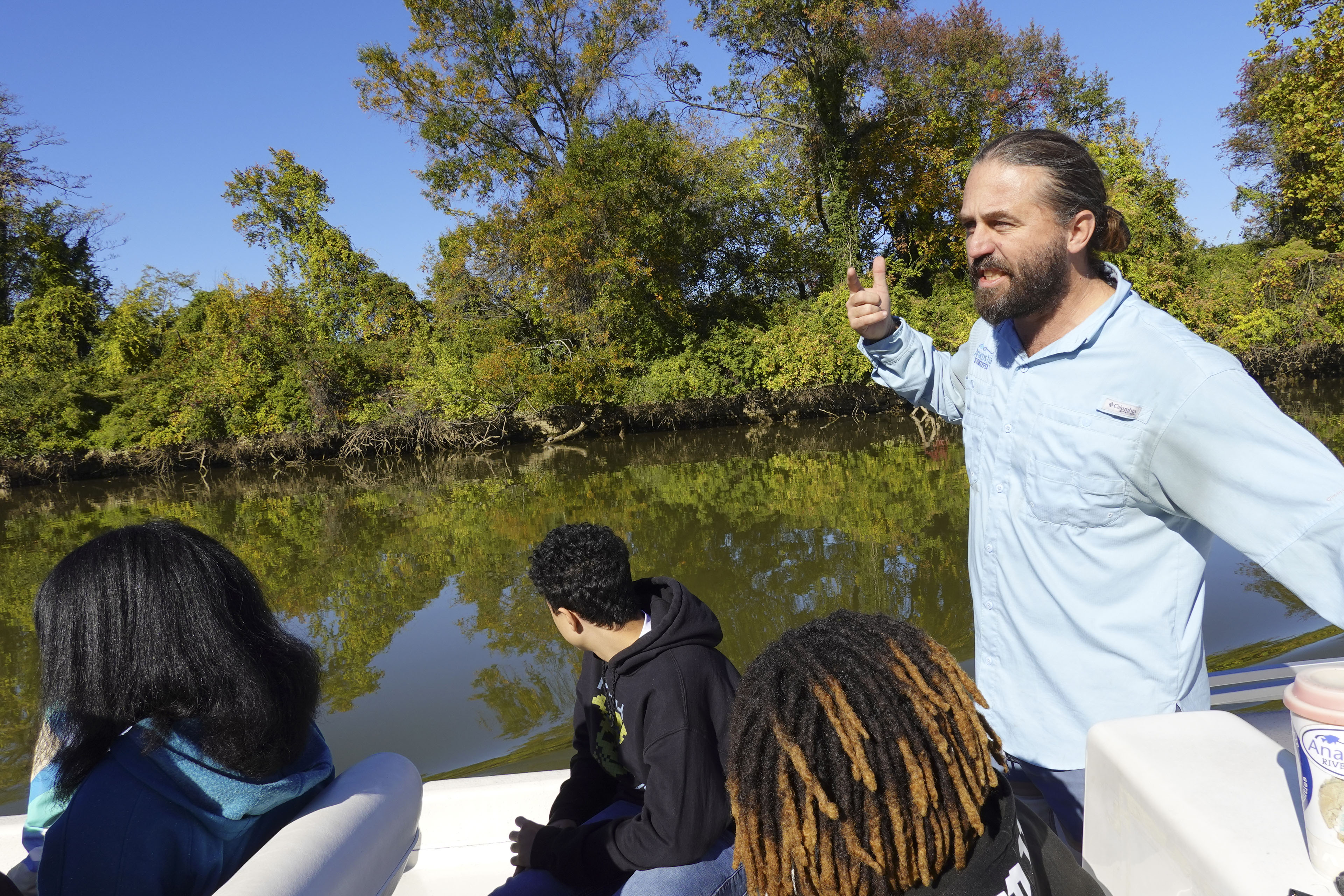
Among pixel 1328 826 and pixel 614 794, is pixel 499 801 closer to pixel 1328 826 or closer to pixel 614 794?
pixel 614 794

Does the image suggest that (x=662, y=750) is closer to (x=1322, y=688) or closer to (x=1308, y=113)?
(x=1322, y=688)

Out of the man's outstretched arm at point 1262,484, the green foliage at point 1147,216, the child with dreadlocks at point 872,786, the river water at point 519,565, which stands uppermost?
the green foliage at point 1147,216

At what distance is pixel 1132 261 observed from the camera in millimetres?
16219

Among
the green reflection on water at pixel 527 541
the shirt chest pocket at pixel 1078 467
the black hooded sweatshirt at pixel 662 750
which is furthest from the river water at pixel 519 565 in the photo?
the shirt chest pocket at pixel 1078 467

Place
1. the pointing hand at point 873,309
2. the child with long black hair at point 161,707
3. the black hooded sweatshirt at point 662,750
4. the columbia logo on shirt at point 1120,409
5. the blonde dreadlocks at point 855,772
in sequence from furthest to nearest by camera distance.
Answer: the pointing hand at point 873,309 < the black hooded sweatshirt at point 662,750 < the columbia logo on shirt at point 1120,409 < the child with long black hair at point 161,707 < the blonde dreadlocks at point 855,772

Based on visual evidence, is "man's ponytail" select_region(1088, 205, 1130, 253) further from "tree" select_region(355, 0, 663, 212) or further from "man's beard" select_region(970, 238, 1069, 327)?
"tree" select_region(355, 0, 663, 212)

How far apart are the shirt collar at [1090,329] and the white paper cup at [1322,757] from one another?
0.72m

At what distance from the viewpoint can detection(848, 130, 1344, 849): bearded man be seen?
1.33 metres

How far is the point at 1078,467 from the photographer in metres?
1.47

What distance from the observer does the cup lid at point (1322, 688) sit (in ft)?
2.82

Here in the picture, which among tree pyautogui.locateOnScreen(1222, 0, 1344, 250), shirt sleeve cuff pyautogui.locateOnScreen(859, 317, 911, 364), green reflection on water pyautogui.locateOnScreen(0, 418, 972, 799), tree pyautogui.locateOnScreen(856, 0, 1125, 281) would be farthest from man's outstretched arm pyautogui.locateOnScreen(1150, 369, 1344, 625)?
tree pyautogui.locateOnScreen(856, 0, 1125, 281)

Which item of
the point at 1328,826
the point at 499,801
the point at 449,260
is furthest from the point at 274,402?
the point at 1328,826

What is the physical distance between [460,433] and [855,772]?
59.1ft

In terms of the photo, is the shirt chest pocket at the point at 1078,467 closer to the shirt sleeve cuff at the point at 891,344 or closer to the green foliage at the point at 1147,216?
the shirt sleeve cuff at the point at 891,344
